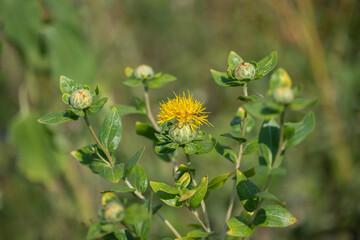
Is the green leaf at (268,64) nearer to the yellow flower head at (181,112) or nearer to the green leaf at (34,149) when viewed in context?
the yellow flower head at (181,112)

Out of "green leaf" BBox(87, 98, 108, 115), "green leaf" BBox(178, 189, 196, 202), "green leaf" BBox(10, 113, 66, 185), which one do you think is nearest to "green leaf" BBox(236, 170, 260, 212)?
"green leaf" BBox(178, 189, 196, 202)

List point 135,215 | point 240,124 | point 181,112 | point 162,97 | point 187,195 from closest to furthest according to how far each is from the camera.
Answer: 1. point 135,215
2. point 187,195
3. point 181,112
4. point 240,124
5. point 162,97

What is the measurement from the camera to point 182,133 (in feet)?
3.01

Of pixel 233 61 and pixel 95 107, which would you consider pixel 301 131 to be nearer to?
pixel 233 61

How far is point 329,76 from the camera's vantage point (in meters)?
2.55

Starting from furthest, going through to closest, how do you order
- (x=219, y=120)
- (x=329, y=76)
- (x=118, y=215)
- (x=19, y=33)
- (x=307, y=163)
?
(x=219, y=120) → (x=329, y=76) → (x=307, y=163) → (x=19, y=33) → (x=118, y=215)

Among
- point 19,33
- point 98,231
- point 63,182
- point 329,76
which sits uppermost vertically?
point 19,33

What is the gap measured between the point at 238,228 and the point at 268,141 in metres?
0.22

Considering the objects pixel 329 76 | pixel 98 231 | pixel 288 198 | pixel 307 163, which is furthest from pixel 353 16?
pixel 98 231

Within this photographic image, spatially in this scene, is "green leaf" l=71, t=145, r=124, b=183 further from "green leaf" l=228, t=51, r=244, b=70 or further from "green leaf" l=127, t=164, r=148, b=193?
"green leaf" l=228, t=51, r=244, b=70

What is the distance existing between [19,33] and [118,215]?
139 centimetres

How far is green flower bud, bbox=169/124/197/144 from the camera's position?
0.92m

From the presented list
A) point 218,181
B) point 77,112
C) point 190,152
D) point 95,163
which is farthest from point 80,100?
point 218,181

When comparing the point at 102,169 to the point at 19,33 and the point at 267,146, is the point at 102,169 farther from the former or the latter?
the point at 19,33
